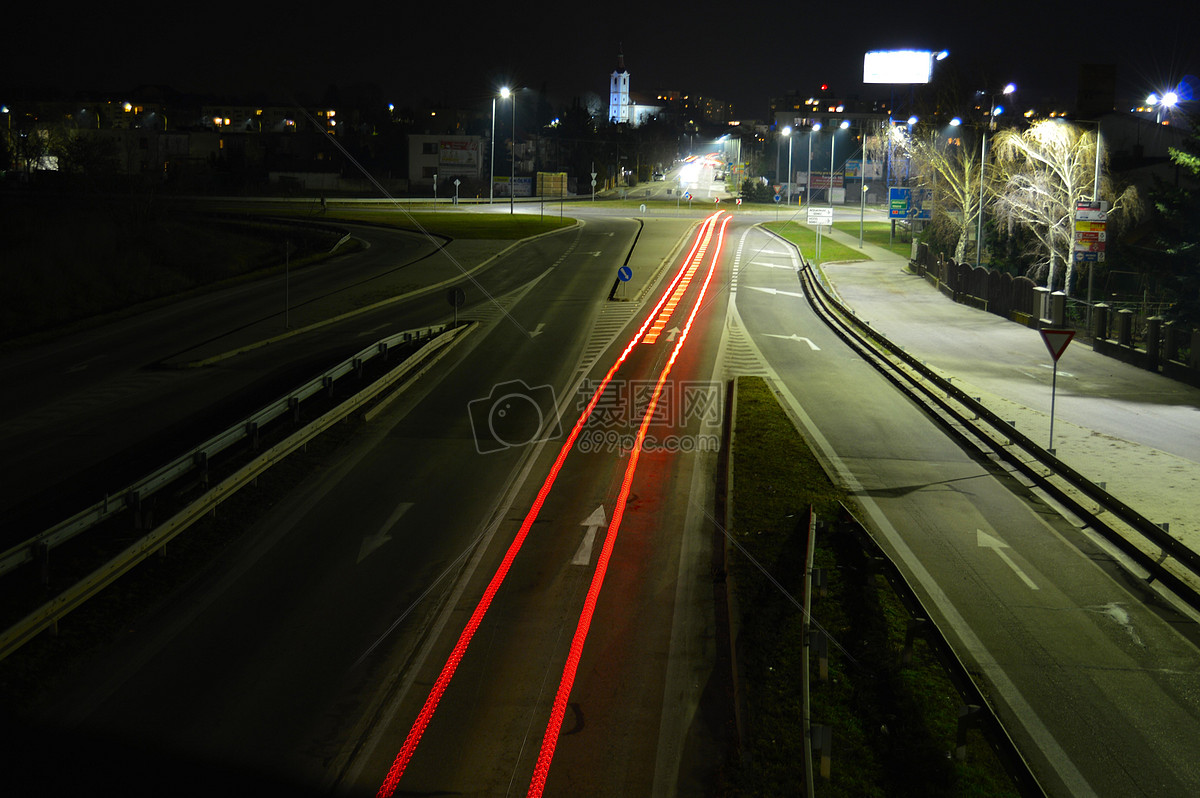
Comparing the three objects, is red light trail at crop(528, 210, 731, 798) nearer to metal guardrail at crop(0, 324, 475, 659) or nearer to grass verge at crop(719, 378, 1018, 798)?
grass verge at crop(719, 378, 1018, 798)

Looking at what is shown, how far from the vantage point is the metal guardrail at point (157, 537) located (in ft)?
30.6

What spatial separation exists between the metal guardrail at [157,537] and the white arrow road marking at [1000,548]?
1118cm

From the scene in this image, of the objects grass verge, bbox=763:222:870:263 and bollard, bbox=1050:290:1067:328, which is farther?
grass verge, bbox=763:222:870:263

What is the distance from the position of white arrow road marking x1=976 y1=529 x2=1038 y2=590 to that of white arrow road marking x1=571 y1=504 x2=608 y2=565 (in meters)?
5.63

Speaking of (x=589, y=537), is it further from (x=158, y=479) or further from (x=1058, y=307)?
(x=1058, y=307)

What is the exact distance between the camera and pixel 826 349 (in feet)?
95.1

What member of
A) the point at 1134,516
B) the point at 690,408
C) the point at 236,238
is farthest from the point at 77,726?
the point at 236,238

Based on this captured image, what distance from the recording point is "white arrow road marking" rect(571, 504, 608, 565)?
12961 mm

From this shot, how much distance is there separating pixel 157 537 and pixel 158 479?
206cm

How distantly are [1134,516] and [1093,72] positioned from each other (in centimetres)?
5279

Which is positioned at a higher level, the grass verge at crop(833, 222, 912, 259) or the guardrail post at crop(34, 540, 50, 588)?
the grass verge at crop(833, 222, 912, 259)

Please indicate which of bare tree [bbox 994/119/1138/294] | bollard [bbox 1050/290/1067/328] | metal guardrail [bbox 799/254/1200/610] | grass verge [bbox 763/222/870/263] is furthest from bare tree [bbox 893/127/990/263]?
metal guardrail [bbox 799/254/1200/610]

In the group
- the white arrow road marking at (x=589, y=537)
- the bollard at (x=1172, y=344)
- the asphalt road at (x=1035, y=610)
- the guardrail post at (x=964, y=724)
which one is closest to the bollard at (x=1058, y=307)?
the bollard at (x=1172, y=344)

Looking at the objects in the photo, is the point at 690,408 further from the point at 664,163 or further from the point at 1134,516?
the point at 664,163
